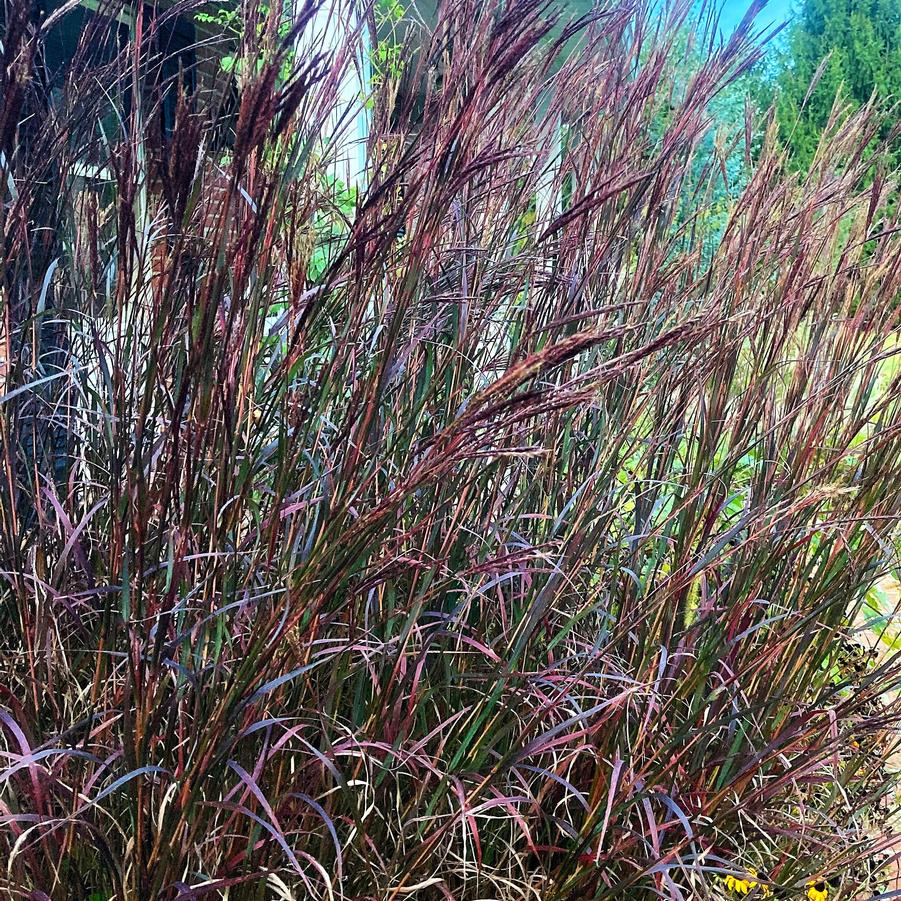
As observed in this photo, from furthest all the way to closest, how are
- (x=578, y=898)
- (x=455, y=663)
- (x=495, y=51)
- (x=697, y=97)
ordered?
1. (x=697, y=97)
2. (x=455, y=663)
3. (x=578, y=898)
4. (x=495, y=51)

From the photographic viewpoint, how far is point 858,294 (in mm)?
2012

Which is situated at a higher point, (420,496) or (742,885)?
(420,496)

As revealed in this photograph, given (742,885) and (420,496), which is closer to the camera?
(420,496)

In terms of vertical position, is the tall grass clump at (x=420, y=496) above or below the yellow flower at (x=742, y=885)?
above

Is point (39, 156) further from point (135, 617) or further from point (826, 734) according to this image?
point (826, 734)

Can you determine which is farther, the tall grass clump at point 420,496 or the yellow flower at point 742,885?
the yellow flower at point 742,885

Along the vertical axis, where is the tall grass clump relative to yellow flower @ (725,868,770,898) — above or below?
above

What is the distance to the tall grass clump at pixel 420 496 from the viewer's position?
1.00 m

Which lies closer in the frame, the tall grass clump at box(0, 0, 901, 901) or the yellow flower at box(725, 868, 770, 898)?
the tall grass clump at box(0, 0, 901, 901)

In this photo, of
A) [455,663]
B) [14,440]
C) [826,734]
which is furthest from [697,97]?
[14,440]

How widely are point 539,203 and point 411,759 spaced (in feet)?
4.45

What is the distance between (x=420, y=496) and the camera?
147cm

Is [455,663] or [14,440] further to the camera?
Answer: [455,663]

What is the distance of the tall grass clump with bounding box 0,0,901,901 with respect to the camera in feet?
3.29
